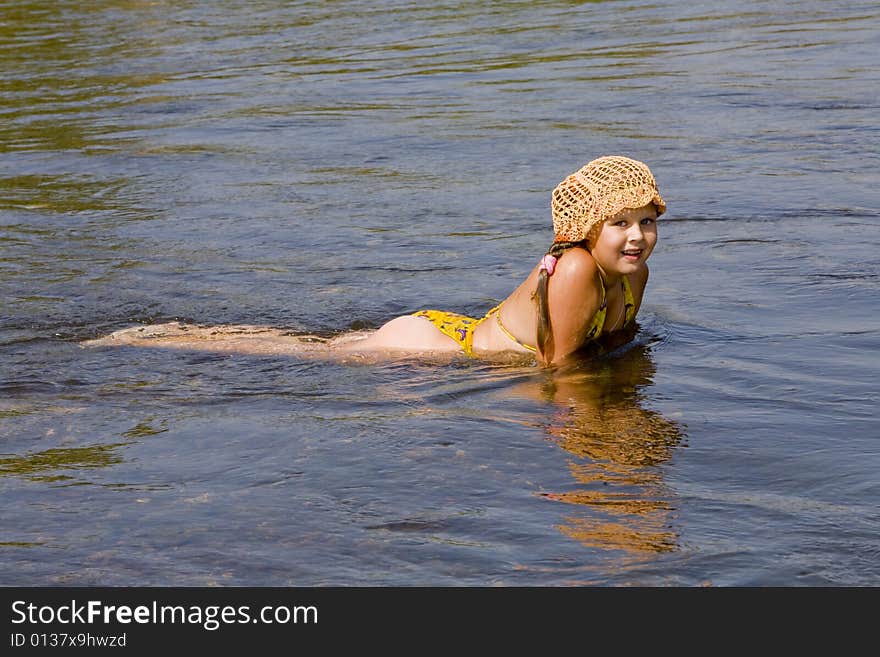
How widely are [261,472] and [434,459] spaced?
682 millimetres

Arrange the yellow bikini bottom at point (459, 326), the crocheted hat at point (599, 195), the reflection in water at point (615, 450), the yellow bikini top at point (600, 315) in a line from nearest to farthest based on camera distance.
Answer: the reflection in water at point (615, 450)
the crocheted hat at point (599, 195)
the yellow bikini top at point (600, 315)
the yellow bikini bottom at point (459, 326)

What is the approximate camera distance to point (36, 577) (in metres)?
4.74

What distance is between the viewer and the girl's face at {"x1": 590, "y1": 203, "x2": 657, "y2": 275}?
6.52 m

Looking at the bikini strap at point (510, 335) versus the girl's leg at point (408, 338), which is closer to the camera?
the bikini strap at point (510, 335)

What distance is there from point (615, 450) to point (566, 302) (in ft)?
3.57

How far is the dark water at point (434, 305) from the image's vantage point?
4.98 meters

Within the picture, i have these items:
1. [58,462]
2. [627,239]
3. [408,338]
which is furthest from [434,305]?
[58,462]

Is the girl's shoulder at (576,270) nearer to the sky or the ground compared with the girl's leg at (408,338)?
nearer to the sky

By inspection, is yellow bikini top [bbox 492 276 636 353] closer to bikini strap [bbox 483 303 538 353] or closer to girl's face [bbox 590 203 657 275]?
bikini strap [bbox 483 303 538 353]

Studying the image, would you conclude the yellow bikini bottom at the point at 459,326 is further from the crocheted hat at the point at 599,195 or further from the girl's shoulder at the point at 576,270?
the crocheted hat at the point at 599,195

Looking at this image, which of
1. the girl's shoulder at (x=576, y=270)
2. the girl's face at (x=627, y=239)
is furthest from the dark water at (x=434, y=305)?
the girl's face at (x=627, y=239)

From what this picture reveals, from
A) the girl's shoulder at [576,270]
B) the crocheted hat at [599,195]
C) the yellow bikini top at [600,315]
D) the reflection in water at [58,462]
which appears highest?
the crocheted hat at [599,195]

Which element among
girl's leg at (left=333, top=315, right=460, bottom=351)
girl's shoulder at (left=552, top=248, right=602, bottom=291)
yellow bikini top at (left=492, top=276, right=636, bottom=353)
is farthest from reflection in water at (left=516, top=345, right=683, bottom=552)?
girl's leg at (left=333, top=315, right=460, bottom=351)

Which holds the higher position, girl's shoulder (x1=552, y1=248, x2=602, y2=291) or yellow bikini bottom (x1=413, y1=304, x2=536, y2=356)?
girl's shoulder (x1=552, y1=248, x2=602, y2=291)
